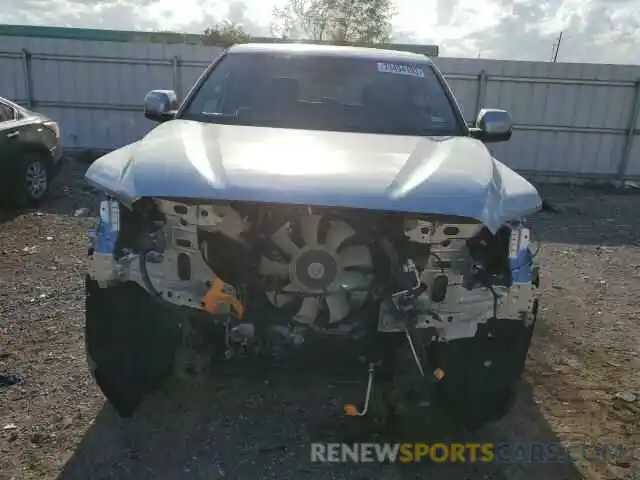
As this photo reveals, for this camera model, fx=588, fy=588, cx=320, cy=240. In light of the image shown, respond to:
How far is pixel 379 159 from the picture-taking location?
8.95 feet

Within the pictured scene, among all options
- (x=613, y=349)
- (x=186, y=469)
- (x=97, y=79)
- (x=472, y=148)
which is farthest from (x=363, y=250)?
(x=97, y=79)

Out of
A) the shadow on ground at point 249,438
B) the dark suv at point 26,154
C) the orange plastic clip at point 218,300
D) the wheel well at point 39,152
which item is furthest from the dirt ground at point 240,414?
the wheel well at point 39,152

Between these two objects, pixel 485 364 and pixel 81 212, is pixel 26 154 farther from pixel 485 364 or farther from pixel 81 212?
pixel 485 364

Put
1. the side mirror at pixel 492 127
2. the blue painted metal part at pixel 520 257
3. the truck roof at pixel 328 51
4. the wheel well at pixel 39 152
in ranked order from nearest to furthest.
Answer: the blue painted metal part at pixel 520 257
the side mirror at pixel 492 127
the truck roof at pixel 328 51
the wheel well at pixel 39 152

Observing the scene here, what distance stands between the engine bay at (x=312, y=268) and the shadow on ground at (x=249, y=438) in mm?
421

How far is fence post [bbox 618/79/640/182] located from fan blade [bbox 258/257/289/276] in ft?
34.1

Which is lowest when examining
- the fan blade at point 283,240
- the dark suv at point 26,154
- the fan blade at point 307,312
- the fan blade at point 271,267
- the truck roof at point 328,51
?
the dark suv at point 26,154

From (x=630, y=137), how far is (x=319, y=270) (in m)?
10.4

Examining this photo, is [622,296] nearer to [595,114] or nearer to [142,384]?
[142,384]

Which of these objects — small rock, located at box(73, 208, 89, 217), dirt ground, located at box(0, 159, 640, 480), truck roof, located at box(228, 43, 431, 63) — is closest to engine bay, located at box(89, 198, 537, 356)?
dirt ground, located at box(0, 159, 640, 480)

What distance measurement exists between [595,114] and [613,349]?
793 centimetres

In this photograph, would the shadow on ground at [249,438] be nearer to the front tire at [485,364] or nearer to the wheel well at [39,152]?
the front tire at [485,364]

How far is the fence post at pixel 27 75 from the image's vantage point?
1071cm

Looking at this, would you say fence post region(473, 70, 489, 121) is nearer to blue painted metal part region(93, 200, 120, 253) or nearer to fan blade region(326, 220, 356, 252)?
fan blade region(326, 220, 356, 252)
